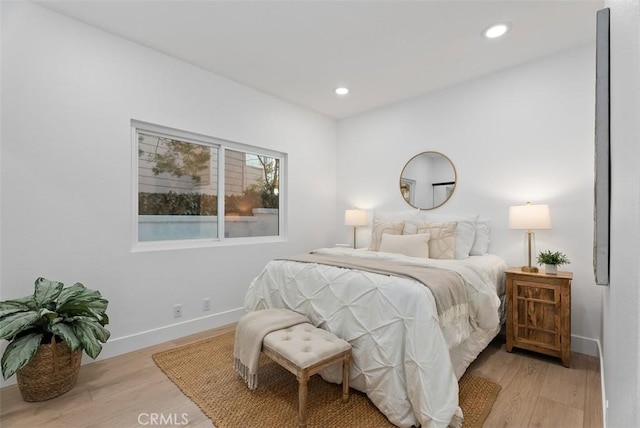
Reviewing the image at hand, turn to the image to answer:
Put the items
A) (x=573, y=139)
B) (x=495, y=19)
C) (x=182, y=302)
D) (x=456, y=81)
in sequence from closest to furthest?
(x=495, y=19) → (x=573, y=139) → (x=182, y=302) → (x=456, y=81)

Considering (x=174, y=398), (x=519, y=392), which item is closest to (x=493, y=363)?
(x=519, y=392)

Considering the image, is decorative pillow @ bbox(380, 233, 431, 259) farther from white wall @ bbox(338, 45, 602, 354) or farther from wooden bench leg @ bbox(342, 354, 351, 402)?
wooden bench leg @ bbox(342, 354, 351, 402)

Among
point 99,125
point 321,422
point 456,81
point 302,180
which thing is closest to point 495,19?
point 456,81

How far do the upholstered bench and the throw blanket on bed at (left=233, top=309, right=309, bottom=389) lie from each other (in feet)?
0.14

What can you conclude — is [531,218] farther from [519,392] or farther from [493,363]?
[519,392]

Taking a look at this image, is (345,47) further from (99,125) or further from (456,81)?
(99,125)

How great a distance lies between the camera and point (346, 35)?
8.14ft

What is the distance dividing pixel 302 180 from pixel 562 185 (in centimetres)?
282

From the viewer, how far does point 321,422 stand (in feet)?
5.43

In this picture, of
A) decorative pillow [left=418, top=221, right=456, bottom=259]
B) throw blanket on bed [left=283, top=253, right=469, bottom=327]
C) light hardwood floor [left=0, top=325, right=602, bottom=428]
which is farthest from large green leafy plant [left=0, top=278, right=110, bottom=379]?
decorative pillow [left=418, top=221, right=456, bottom=259]

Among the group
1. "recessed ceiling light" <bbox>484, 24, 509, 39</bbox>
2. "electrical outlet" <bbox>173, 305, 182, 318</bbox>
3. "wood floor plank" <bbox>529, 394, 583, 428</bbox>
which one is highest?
"recessed ceiling light" <bbox>484, 24, 509, 39</bbox>

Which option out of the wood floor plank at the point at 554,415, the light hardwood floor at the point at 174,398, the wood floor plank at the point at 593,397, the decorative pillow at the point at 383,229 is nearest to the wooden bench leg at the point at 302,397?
the light hardwood floor at the point at 174,398

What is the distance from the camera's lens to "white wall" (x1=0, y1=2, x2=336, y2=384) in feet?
6.86

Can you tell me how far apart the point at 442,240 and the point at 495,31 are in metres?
1.82
